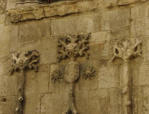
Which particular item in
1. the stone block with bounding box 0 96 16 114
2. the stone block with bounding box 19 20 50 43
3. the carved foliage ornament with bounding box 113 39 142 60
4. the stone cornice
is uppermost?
the stone cornice

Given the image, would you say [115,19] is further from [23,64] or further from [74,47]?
[23,64]

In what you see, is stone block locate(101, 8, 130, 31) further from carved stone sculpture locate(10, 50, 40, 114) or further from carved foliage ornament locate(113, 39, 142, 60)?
carved stone sculpture locate(10, 50, 40, 114)

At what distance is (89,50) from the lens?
820 centimetres

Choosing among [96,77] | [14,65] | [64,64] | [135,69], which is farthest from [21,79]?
[135,69]

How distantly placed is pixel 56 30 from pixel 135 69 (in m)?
1.62

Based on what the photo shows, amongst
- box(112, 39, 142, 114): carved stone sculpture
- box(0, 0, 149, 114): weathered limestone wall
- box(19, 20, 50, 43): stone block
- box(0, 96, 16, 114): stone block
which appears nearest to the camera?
box(112, 39, 142, 114): carved stone sculpture

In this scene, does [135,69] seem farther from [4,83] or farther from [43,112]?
[4,83]

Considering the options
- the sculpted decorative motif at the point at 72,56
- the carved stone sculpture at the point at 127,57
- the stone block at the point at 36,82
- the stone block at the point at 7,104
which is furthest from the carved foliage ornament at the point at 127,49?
the stone block at the point at 7,104

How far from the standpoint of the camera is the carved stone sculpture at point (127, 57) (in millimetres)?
7586

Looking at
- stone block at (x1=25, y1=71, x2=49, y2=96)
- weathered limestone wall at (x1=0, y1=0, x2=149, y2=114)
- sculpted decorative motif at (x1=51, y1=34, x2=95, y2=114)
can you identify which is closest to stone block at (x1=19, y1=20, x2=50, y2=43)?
weathered limestone wall at (x1=0, y1=0, x2=149, y2=114)

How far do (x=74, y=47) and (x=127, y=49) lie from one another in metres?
0.91

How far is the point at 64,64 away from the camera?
830 cm

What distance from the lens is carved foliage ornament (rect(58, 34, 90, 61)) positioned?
8.22m

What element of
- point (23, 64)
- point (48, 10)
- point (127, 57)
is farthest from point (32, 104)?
point (127, 57)
